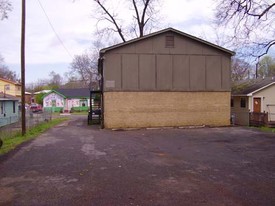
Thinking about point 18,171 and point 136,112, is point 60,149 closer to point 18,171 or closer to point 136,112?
point 18,171

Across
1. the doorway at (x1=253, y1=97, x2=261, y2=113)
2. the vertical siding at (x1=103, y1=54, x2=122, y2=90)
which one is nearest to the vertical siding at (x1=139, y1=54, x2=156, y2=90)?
the vertical siding at (x1=103, y1=54, x2=122, y2=90)

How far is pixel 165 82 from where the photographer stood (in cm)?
2620

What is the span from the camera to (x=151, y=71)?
26.1 metres

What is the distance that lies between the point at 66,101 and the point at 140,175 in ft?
216

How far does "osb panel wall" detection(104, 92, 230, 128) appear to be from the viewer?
25.6m

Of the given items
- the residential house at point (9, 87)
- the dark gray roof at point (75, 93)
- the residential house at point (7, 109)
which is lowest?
the residential house at point (7, 109)

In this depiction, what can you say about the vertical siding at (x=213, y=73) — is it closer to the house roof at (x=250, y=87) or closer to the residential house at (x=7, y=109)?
the house roof at (x=250, y=87)

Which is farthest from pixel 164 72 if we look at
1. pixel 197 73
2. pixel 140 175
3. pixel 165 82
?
pixel 140 175

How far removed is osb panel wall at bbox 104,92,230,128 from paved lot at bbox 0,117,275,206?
10063mm

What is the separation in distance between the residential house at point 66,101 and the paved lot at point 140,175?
2291 inches

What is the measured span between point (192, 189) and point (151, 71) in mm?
18563

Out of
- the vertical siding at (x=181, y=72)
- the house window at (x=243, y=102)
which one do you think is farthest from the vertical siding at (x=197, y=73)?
the house window at (x=243, y=102)

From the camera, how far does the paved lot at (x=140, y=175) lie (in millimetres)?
7242

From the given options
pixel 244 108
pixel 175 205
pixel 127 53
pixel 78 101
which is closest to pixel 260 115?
pixel 244 108
